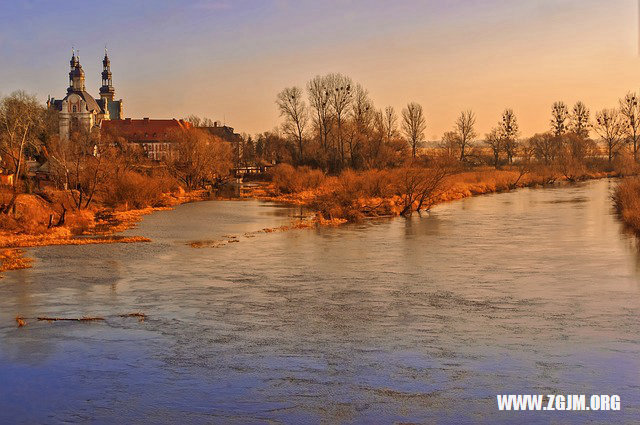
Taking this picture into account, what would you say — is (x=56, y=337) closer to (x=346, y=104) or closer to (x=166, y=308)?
(x=166, y=308)

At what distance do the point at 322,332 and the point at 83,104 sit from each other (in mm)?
116339

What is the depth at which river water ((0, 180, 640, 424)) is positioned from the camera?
9484 mm

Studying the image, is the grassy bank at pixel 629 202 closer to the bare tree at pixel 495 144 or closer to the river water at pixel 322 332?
the river water at pixel 322 332

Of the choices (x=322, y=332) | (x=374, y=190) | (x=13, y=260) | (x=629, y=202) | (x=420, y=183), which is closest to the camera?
(x=322, y=332)

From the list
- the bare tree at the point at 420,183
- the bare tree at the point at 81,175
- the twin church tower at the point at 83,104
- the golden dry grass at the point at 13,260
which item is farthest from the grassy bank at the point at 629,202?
the twin church tower at the point at 83,104

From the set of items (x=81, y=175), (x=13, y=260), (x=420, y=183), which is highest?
(x=81, y=175)

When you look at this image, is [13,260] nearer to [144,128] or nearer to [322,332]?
[322,332]

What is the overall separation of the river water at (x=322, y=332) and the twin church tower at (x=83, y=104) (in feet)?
304

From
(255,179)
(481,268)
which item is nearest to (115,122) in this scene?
(255,179)

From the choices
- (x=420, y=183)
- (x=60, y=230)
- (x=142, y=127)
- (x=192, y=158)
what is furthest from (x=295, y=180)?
(x=142, y=127)

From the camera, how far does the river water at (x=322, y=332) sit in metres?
9.48

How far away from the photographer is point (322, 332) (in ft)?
42.4

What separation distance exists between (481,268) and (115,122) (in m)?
115

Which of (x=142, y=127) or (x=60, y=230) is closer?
(x=60, y=230)
